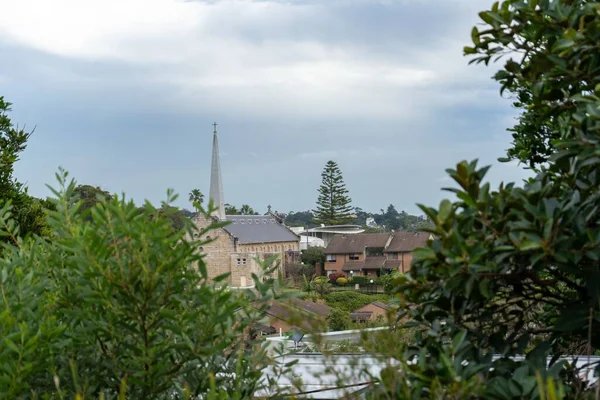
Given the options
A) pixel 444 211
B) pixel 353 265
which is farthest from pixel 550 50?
pixel 353 265

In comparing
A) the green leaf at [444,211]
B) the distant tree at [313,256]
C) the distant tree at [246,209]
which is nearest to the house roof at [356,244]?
the distant tree at [313,256]

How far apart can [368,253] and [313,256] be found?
4952 mm

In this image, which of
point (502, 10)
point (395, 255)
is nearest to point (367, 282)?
point (395, 255)

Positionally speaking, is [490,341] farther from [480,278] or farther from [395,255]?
[395,255]

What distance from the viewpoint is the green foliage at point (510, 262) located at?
2070 millimetres

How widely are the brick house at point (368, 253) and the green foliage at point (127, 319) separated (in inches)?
2215

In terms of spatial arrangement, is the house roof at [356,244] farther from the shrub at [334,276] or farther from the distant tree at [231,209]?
the distant tree at [231,209]

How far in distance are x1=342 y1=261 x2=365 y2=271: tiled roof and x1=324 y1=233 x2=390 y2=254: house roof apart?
3.14ft

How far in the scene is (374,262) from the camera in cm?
5966

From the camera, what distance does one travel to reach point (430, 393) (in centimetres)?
205

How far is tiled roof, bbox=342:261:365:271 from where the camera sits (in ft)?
197

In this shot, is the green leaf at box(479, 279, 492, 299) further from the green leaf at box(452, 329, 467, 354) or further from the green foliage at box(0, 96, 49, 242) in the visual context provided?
the green foliage at box(0, 96, 49, 242)

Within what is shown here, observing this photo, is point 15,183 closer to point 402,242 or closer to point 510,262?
point 510,262

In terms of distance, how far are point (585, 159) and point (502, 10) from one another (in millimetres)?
777
